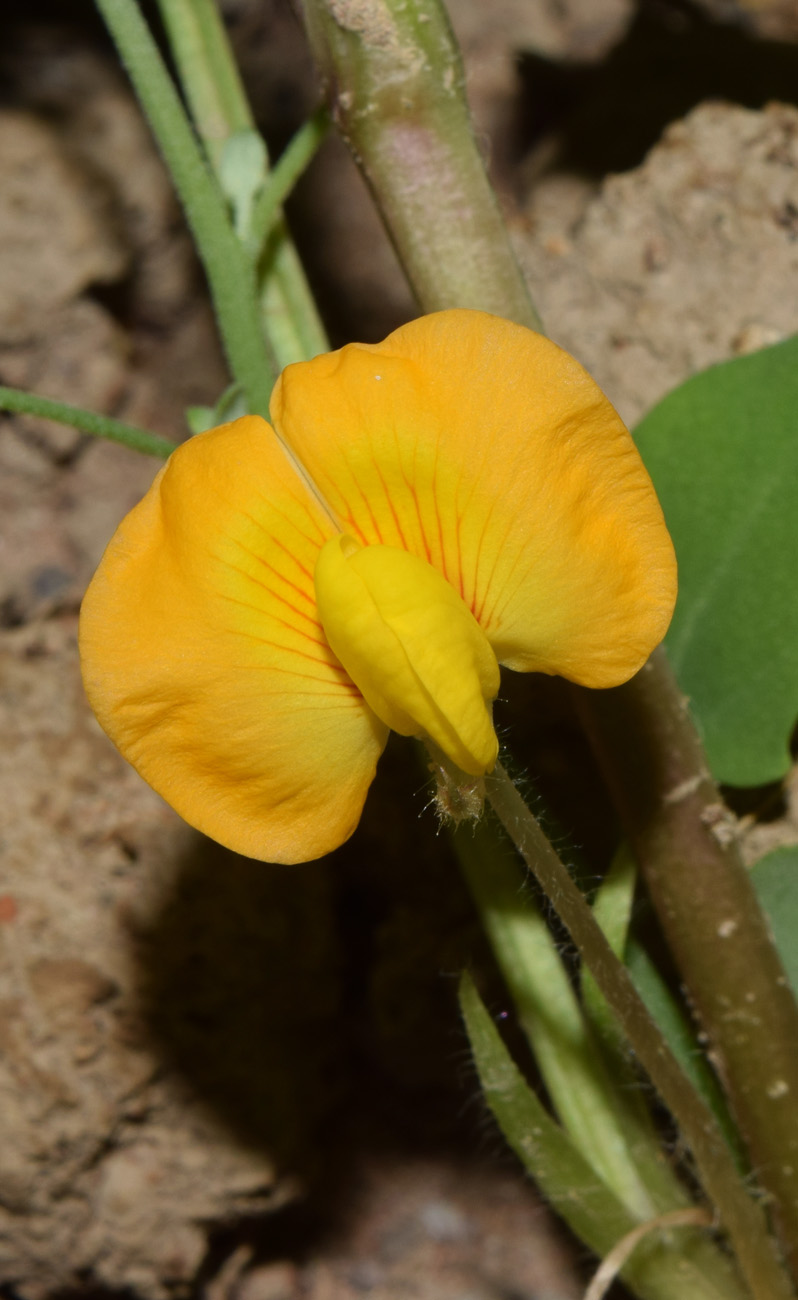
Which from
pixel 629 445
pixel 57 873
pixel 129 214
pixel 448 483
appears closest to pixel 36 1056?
pixel 57 873

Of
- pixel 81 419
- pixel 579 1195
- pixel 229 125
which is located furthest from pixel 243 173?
pixel 579 1195

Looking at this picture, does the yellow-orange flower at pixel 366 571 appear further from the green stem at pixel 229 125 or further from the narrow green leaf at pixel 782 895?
the green stem at pixel 229 125

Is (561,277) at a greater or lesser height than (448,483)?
lesser

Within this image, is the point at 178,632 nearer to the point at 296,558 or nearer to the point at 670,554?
the point at 296,558

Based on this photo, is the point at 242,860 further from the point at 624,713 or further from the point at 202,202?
the point at 202,202

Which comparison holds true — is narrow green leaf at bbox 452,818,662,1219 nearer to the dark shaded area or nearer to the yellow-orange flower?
the yellow-orange flower
